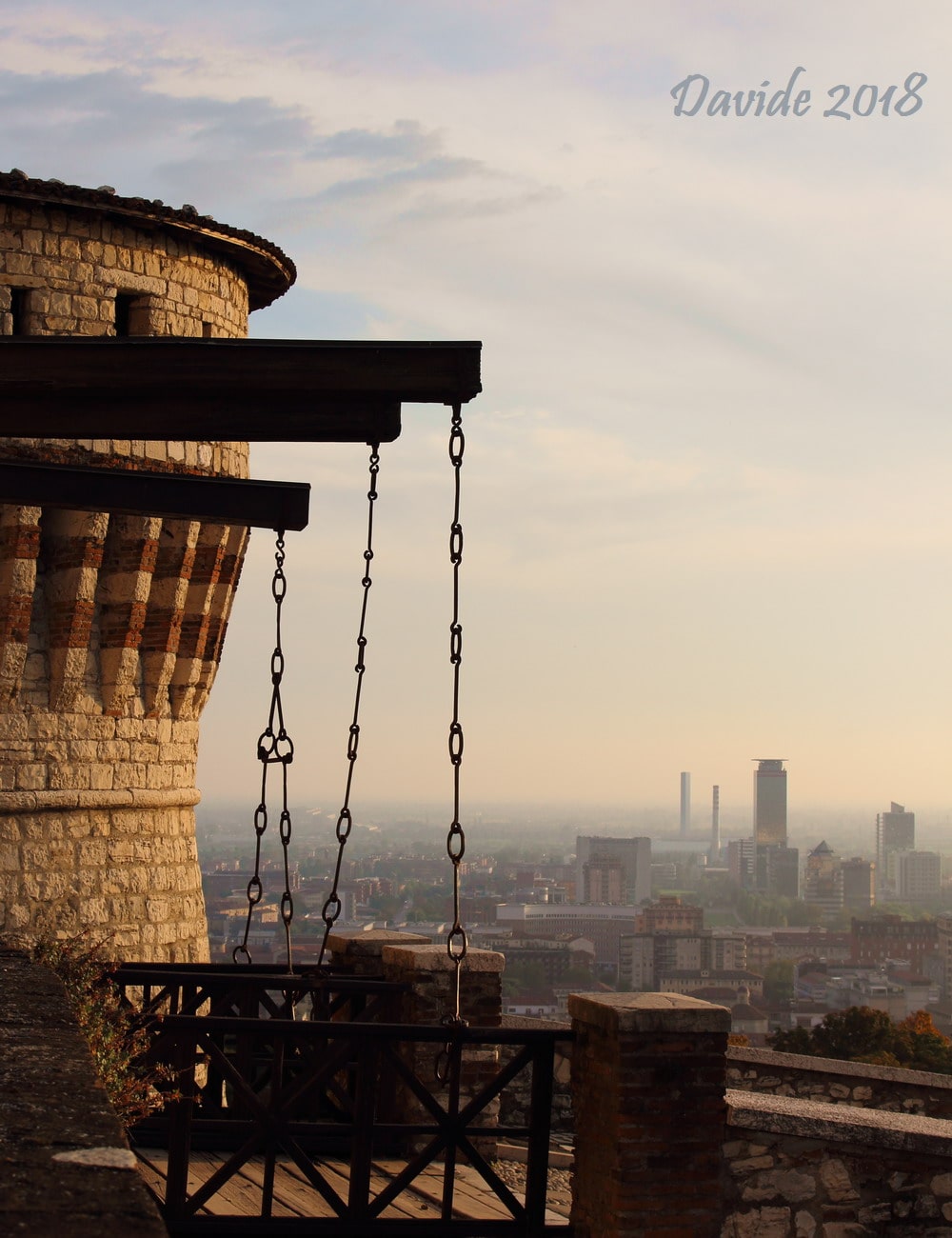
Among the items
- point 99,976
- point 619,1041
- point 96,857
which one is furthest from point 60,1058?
point 96,857

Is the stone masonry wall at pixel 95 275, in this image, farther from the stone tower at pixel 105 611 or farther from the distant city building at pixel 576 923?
the distant city building at pixel 576 923

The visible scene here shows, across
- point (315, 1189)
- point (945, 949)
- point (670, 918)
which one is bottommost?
point (945, 949)

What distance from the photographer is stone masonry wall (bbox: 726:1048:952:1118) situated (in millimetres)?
10203

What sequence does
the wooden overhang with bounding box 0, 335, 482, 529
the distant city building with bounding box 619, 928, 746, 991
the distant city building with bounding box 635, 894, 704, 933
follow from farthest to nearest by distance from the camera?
the distant city building with bounding box 635, 894, 704, 933, the distant city building with bounding box 619, 928, 746, 991, the wooden overhang with bounding box 0, 335, 482, 529

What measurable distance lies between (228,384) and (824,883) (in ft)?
438

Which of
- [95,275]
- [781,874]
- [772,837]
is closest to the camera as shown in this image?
[95,275]

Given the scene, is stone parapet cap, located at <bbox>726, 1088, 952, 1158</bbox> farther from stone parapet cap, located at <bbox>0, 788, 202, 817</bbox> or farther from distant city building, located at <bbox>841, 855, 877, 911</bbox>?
distant city building, located at <bbox>841, 855, 877, 911</bbox>

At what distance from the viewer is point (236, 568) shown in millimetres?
13234

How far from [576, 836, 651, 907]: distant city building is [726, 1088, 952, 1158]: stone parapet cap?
336 ft

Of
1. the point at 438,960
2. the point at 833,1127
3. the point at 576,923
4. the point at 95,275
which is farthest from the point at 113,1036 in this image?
the point at 576,923

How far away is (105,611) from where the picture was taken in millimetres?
12289

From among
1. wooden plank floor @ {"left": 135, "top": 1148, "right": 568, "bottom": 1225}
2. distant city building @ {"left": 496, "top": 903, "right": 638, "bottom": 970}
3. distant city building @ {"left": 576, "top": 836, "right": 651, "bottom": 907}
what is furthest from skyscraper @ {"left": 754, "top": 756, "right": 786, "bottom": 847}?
wooden plank floor @ {"left": 135, "top": 1148, "right": 568, "bottom": 1225}

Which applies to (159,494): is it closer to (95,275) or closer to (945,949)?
(95,275)

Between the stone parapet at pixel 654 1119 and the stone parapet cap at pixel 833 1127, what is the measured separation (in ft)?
2.29
